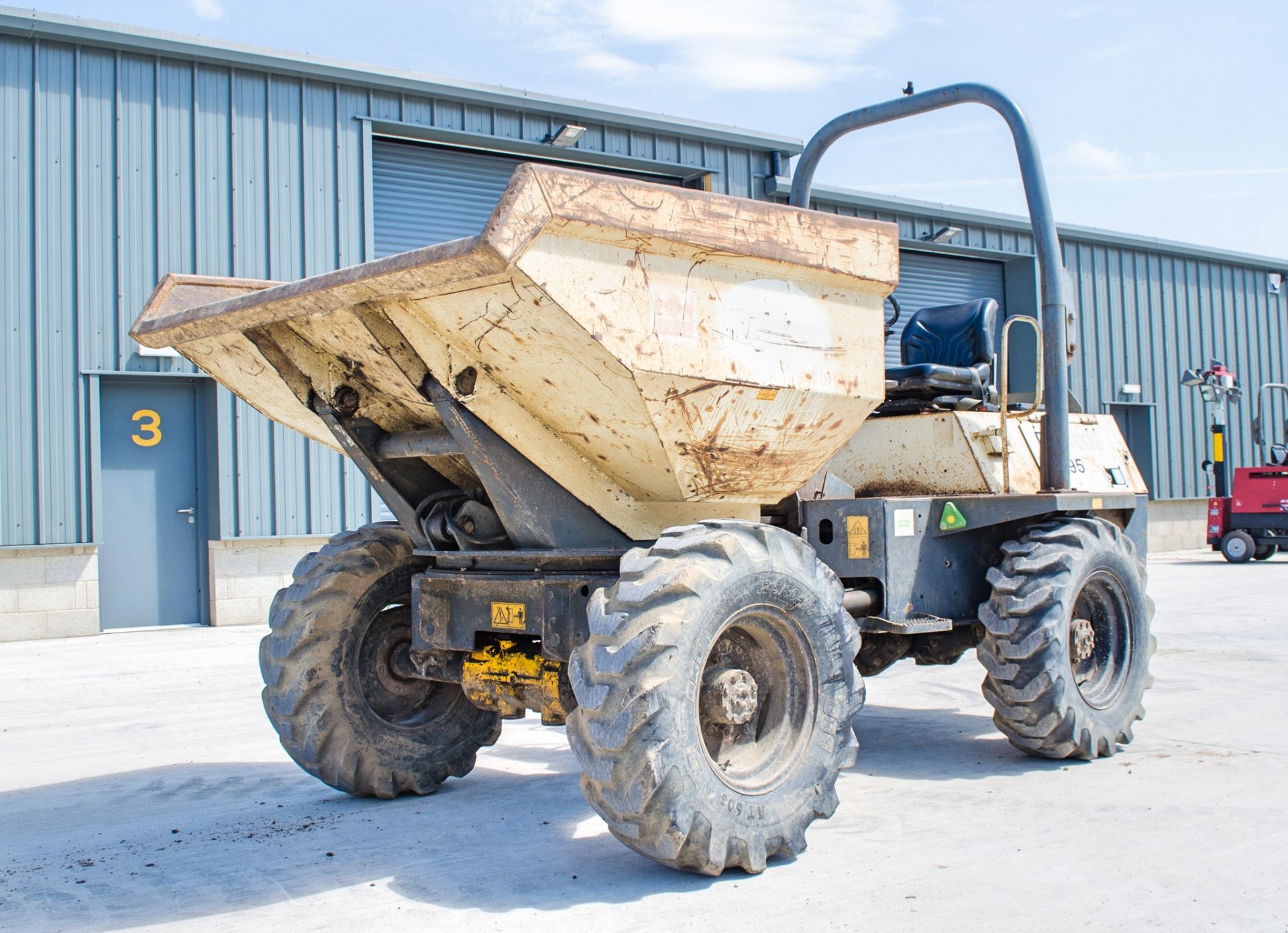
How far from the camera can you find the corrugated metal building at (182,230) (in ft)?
39.1

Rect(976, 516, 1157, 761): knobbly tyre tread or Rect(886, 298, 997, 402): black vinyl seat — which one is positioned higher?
Rect(886, 298, 997, 402): black vinyl seat

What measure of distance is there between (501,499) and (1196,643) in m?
7.83

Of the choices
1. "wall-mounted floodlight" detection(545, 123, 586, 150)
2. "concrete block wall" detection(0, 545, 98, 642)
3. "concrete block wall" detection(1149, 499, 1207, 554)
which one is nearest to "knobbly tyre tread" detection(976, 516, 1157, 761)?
"concrete block wall" detection(0, 545, 98, 642)

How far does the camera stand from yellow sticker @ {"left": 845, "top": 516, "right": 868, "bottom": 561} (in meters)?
5.55

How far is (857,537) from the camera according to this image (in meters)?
5.57

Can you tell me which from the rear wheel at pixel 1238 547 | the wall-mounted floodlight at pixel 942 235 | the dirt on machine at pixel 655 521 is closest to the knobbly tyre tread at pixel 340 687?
the dirt on machine at pixel 655 521

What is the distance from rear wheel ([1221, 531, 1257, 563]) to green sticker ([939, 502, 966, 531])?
16.2m

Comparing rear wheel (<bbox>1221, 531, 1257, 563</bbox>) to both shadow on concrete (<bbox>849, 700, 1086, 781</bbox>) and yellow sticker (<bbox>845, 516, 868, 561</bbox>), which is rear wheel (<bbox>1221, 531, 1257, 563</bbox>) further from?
yellow sticker (<bbox>845, 516, 868, 561</bbox>)

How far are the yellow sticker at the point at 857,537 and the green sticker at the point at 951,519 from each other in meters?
0.48

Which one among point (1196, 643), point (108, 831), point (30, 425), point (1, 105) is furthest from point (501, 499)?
point (1, 105)

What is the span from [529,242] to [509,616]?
162 centimetres

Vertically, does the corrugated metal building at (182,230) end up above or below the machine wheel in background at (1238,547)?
above

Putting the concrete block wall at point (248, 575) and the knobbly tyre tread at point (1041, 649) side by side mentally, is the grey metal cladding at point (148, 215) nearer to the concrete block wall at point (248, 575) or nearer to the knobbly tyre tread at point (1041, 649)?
the concrete block wall at point (248, 575)

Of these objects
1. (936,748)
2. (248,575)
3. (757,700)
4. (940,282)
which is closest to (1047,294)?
(936,748)
